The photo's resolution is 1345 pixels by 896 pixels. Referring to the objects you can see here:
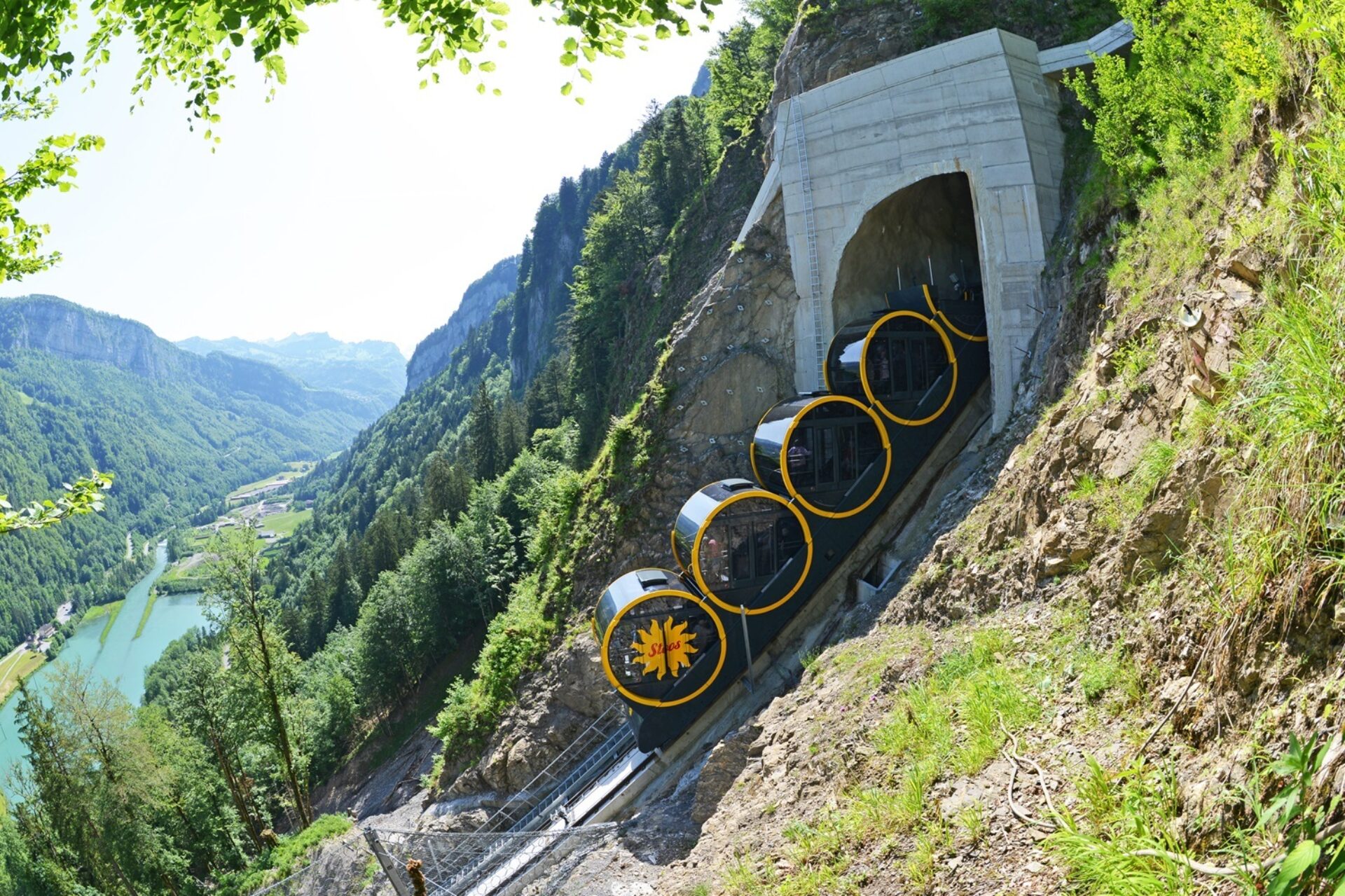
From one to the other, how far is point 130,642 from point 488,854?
476ft

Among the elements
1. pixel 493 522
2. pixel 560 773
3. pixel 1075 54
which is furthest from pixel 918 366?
pixel 493 522

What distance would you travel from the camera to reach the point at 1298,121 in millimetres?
6844

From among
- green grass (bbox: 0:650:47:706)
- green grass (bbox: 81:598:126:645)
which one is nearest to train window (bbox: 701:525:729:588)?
green grass (bbox: 0:650:47:706)

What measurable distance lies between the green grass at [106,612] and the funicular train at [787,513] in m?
161

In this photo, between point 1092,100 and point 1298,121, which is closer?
point 1298,121

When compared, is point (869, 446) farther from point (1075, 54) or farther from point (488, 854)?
point (488, 854)

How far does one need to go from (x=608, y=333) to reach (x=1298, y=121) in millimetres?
36883

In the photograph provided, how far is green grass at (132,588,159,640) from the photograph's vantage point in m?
139

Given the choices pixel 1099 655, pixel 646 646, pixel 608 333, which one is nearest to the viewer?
pixel 1099 655

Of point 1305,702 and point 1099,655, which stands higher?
point 1305,702

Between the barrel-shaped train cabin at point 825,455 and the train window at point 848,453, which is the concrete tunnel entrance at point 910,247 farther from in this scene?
the train window at point 848,453

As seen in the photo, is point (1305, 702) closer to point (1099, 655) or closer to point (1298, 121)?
point (1099, 655)

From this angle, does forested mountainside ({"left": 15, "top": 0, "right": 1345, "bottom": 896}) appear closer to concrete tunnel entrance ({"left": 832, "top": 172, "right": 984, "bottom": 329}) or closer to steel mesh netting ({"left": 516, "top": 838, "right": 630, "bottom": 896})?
steel mesh netting ({"left": 516, "top": 838, "right": 630, "bottom": 896})

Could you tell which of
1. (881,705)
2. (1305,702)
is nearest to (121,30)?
(1305,702)
